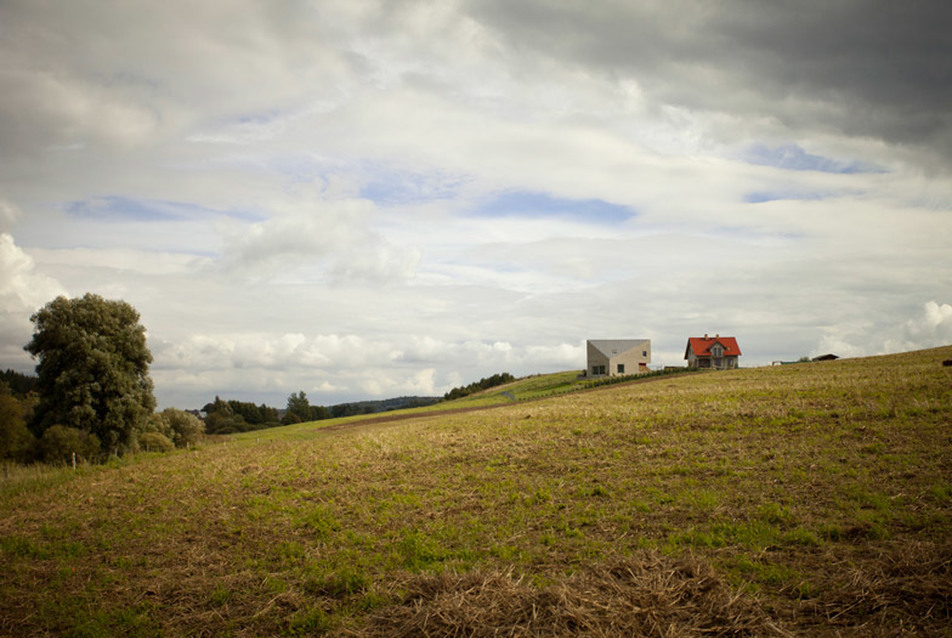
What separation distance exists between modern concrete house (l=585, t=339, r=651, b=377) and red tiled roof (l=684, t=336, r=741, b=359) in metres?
8.90

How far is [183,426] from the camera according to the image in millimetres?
57531

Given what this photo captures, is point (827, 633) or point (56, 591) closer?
point (827, 633)

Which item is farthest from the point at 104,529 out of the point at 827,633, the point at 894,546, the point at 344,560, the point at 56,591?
the point at 894,546

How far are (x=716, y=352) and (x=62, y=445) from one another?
84929mm

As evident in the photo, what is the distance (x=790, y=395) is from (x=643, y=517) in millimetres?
18478

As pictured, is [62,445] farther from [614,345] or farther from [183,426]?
[614,345]

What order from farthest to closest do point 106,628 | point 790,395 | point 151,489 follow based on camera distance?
point 790,395 < point 151,489 < point 106,628

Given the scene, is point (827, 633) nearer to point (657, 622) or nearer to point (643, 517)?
point (657, 622)

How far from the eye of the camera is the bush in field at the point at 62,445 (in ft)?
118

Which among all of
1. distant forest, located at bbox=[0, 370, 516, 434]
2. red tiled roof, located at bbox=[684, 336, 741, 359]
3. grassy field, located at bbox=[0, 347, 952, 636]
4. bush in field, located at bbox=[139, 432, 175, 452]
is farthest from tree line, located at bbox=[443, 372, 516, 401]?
grassy field, located at bbox=[0, 347, 952, 636]

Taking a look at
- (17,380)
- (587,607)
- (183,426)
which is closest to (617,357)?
(183,426)

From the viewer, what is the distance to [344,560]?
35.1 ft

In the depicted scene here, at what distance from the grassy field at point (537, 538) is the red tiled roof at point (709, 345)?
69.6 metres

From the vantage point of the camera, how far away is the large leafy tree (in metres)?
39.4
